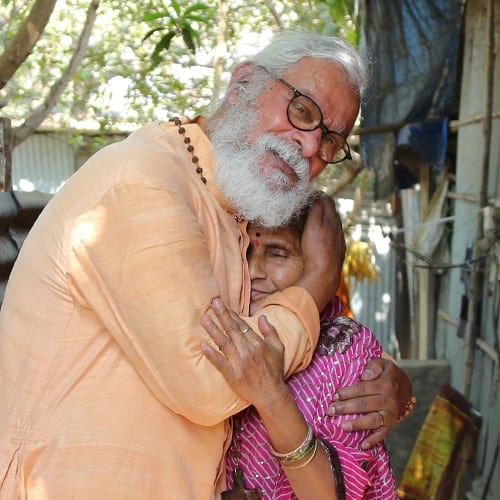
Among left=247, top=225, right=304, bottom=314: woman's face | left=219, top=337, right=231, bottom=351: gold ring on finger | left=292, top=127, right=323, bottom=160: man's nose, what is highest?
left=292, top=127, right=323, bottom=160: man's nose

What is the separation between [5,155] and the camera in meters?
Result: 2.82

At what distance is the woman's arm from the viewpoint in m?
1.70

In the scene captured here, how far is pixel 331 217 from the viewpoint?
2236 mm

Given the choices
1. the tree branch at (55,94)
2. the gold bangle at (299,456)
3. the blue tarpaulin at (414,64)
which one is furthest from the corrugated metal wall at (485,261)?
the gold bangle at (299,456)

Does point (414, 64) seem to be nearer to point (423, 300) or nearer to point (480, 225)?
point (480, 225)

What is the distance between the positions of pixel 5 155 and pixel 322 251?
4.39ft

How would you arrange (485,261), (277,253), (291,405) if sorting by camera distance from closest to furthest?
(291,405) → (277,253) → (485,261)

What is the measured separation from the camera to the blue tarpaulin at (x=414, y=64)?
6047mm

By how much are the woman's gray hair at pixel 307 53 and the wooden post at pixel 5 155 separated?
1101 mm

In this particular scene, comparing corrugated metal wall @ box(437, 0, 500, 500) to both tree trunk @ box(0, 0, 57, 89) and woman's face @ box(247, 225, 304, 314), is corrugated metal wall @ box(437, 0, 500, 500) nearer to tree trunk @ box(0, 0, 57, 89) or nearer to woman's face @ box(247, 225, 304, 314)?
tree trunk @ box(0, 0, 57, 89)

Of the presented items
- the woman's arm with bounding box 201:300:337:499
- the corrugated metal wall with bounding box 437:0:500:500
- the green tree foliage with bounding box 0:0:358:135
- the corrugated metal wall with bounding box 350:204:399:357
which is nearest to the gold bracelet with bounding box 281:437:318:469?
the woman's arm with bounding box 201:300:337:499

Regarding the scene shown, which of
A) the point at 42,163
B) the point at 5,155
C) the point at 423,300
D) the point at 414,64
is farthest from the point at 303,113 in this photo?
the point at 42,163

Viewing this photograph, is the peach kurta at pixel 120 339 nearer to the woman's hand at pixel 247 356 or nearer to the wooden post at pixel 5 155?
the woman's hand at pixel 247 356

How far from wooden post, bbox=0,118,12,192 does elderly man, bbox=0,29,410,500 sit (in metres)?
1.00
